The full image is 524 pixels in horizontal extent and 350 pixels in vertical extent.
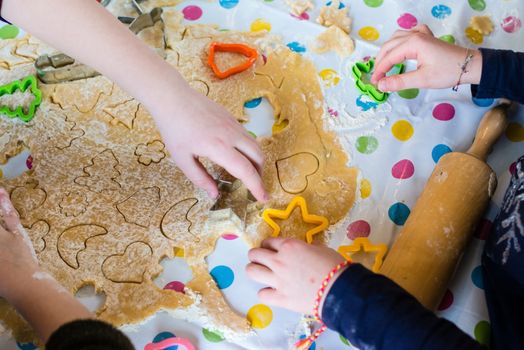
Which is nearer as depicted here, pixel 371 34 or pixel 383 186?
pixel 383 186

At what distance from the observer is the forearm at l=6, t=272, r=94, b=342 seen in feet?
2.17

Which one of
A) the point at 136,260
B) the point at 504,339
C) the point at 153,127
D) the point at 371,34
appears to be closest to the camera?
the point at 504,339

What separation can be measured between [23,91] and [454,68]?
71 centimetres

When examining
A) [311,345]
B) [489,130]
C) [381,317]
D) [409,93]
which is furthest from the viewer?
[409,93]

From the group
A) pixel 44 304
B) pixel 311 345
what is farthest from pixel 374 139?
pixel 44 304

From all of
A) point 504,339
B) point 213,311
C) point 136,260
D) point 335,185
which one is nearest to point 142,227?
point 136,260

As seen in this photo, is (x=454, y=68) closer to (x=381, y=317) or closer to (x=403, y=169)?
(x=403, y=169)

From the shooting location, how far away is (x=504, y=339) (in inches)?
26.1

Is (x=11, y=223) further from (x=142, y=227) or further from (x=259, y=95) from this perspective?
(x=259, y=95)

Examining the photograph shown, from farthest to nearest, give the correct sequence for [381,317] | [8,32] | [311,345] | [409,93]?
[8,32], [409,93], [311,345], [381,317]

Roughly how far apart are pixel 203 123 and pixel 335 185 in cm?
23

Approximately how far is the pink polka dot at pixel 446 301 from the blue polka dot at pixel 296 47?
488 millimetres

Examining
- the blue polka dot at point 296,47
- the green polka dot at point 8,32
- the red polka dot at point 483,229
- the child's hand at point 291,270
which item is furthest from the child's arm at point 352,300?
the green polka dot at point 8,32

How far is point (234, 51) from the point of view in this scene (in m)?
0.99
